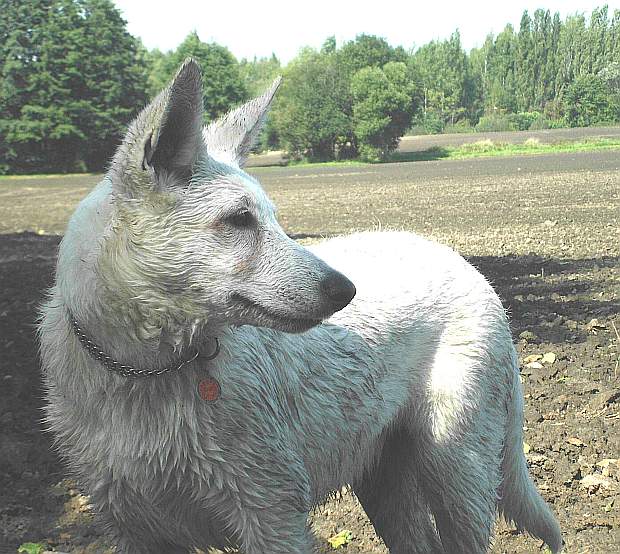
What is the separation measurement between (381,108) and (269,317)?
65543 millimetres

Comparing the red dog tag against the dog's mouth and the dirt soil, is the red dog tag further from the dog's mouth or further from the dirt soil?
the dirt soil

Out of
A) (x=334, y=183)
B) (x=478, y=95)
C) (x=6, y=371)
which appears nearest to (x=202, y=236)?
(x=6, y=371)

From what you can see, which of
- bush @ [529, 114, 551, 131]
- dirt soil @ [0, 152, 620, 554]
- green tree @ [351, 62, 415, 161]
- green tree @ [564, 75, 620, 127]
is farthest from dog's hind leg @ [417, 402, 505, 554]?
green tree @ [564, 75, 620, 127]

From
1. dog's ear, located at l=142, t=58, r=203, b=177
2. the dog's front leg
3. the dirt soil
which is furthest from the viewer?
the dirt soil

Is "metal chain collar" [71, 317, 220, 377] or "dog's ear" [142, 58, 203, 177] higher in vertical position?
"dog's ear" [142, 58, 203, 177]

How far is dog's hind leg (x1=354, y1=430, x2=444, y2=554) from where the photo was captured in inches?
146

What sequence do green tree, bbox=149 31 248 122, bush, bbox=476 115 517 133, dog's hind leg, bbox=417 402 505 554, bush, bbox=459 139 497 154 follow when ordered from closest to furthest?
1. dog's hind leg, bbox=417 402 505 554
2. bush, bbox=459 139 497 154
3. green tree, bbox=149 31 248 122
4. bush, bbox=476 115 517 133

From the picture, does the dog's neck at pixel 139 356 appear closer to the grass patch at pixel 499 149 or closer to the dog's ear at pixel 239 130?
the dog's ear at pixel 239 130

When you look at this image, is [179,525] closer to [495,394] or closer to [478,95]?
[495,394]

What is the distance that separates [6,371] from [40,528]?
Answer: 2.83 m

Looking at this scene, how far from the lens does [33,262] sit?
12.8 m

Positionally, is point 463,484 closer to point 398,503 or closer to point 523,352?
point 398,503

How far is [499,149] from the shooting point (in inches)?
2250

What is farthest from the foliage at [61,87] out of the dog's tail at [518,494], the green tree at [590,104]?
the dog's tail at [518,494]
